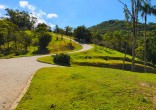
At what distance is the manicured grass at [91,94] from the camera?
513 inches

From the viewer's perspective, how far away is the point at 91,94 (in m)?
14.6

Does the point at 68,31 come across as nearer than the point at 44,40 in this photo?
No

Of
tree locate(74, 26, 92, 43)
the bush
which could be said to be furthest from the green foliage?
the bush

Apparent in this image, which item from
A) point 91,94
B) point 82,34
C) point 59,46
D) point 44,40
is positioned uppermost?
point 82,34

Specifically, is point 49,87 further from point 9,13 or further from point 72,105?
point 9,13

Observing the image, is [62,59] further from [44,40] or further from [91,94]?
[44,40]

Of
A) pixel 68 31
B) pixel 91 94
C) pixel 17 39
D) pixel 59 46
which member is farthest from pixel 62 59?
pixel 68 31

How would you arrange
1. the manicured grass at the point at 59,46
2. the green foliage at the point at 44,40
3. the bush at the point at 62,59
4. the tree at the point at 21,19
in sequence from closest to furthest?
the bush at the point at 62,59, the green foliage at the point at 44,40, the manicured grass at the point at 59,46, the tree at the point at 21,19

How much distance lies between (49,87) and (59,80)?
2.08m

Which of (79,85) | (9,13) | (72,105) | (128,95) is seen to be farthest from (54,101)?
(9,13)

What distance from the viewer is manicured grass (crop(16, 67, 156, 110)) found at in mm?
13039

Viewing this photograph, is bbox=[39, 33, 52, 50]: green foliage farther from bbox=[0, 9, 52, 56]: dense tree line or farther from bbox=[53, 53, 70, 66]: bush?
bbox=[53, 53, 70, 66]: bush

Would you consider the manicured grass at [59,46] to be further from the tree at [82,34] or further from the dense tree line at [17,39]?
the tree at [82,34]

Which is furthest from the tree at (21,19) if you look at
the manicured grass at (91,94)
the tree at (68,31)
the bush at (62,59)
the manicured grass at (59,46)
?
the manicured grass at (91,94)
